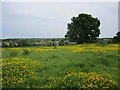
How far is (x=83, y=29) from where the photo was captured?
3641 centimetres

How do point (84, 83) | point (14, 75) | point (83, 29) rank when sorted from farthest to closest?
point (83, 29) → point (14, 75) → point (84, 83)

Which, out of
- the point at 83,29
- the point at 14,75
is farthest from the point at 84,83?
the point at 83,29

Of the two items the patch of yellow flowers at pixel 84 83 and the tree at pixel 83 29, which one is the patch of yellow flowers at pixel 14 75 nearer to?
the patch of yellow flowers at pixel 84 83

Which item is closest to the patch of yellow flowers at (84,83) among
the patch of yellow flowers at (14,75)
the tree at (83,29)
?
the patch of yellow flowers at (14,75)

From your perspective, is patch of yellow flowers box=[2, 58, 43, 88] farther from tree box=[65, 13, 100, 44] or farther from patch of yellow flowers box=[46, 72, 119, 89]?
tree box=[65, 13, 100, 44]

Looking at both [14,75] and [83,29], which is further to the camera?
[83,29]

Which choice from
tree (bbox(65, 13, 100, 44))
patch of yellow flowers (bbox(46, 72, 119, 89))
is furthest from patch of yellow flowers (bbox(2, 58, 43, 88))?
tree (bbox(65, 13, 100, 44))

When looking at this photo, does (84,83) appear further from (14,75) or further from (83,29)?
(83,29)

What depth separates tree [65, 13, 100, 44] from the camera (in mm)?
34719

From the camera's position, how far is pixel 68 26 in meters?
38.0

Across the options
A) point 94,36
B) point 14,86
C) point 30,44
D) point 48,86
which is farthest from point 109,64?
point 94,36

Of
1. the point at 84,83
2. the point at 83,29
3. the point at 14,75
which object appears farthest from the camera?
the point at 83,29

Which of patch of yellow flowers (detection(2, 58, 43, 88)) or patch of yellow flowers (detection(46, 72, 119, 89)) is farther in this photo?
patch of yellow flowers (detection(2, 58, 43, 88))

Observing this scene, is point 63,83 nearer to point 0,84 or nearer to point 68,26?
point 0,84
